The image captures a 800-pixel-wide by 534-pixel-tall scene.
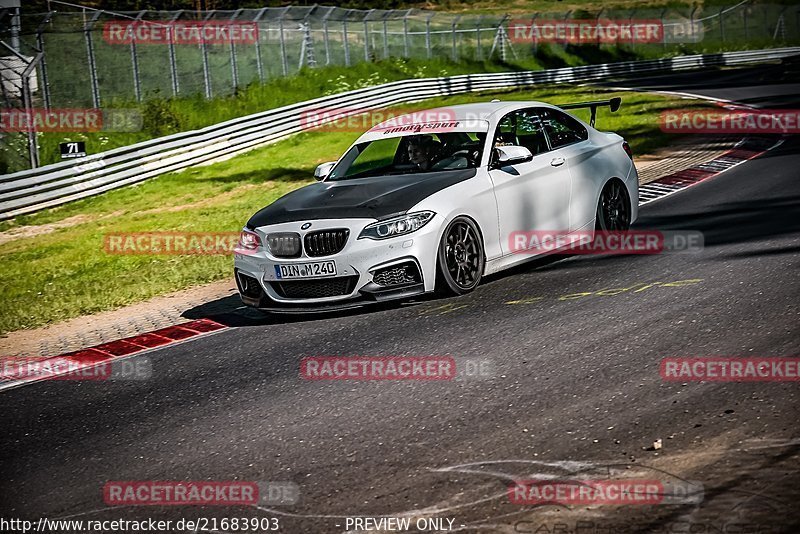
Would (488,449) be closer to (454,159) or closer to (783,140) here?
(454,159)

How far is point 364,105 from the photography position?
34750 mm

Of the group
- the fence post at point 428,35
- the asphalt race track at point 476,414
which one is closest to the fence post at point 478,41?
the fence post at point 428,35

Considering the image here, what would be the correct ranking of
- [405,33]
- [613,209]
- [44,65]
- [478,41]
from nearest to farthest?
[613,209], [44,65], [405,33], [478,41]

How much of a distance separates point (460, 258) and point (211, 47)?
82.1ft

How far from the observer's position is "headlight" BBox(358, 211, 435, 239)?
8312mm

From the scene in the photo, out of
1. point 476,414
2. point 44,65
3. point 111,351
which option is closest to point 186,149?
point 44,65

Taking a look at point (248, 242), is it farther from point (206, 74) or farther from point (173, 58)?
point (206, 74)

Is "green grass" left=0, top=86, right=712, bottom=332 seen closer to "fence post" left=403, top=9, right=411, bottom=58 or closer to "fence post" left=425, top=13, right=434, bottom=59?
"fence post" left=403, top=9, right=411, bottom=58

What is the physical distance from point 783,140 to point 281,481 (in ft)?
55.3

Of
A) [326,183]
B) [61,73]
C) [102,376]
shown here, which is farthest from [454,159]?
[61,73]

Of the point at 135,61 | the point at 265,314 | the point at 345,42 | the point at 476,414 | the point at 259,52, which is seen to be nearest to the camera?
the point at 476,414

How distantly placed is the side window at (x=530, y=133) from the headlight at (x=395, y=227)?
196 cm

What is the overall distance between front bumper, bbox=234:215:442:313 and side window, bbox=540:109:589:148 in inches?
89.8

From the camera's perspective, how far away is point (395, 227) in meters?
8.33
